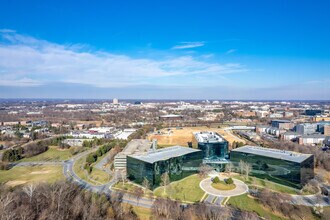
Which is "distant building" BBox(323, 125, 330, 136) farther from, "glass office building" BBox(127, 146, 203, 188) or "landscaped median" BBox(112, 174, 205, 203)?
"landscaped median" BBox(112, 174, 205, 203)

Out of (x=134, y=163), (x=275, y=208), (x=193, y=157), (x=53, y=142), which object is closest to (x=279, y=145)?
(x=193, y=157)

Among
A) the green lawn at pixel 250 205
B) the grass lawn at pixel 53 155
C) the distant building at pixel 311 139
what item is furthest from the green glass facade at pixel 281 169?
the grass lawn at pixel 53 155

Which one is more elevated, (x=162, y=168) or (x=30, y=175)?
(x=162, y=168)

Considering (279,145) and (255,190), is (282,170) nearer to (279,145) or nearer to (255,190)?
(255,190)

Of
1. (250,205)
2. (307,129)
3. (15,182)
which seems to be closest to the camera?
(250,205)

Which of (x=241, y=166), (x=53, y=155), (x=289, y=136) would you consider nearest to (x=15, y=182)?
(x=53, y=155)


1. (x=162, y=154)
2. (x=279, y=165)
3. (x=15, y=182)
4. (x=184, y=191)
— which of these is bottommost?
(x=15, y=182)

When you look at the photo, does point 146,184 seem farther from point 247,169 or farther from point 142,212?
point 247,169

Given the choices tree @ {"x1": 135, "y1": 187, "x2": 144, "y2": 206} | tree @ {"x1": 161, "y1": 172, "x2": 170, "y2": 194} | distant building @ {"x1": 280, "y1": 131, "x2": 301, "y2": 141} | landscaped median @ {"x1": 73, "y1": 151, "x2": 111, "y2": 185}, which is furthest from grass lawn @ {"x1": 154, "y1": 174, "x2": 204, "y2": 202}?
distant building @ {"x1": 280, "y1": 131, "x2": 301, "y2": 141}
